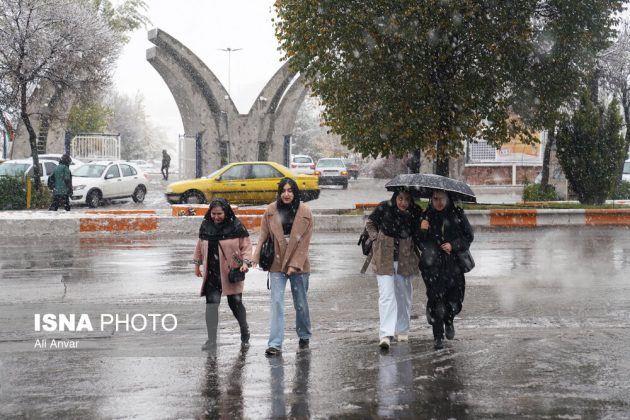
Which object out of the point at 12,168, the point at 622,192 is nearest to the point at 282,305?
the point at 12,168

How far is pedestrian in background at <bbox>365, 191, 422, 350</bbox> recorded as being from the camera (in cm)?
825

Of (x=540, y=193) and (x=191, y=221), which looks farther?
(x=540, y=193)

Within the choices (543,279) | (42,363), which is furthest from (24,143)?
(42,363)

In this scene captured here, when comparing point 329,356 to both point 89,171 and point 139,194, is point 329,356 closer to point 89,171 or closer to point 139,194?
point 89,171

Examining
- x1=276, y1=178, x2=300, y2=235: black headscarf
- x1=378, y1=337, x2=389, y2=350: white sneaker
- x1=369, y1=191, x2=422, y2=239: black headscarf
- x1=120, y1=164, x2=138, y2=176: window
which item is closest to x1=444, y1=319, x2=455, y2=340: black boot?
x1=378, y1=337, x2=389, y2=350: white sneaker

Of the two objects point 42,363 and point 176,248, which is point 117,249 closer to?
point 176,248

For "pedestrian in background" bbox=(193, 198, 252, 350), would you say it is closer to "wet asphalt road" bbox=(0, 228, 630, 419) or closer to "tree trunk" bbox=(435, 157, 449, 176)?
"wet asphalt road" bbox=(0, 228, 630, 419)

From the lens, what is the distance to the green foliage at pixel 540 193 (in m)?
29.5

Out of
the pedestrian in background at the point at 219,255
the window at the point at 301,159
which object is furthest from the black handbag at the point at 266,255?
the window at the point at 301,159

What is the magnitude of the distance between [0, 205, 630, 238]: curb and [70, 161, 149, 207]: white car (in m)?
6.78

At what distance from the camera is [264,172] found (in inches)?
1070

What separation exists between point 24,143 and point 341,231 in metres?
21.3

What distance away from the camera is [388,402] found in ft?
21.1

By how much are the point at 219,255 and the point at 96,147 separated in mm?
31273
